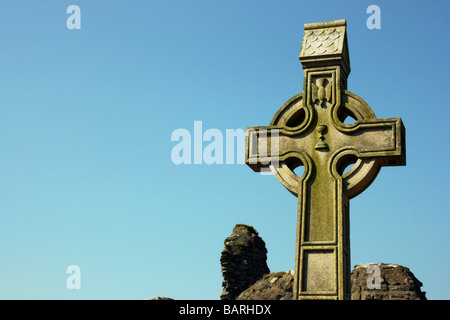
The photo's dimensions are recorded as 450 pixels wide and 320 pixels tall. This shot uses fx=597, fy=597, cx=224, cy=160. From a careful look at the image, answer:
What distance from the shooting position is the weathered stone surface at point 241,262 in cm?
2228

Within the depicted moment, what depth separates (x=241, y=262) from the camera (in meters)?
22.4

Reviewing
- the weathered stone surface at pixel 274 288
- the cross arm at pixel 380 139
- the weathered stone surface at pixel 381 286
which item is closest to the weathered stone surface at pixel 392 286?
the weathered stone surface at pixel 381 286

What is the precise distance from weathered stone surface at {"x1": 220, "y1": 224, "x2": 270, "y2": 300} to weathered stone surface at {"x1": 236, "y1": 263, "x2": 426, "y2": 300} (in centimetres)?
320

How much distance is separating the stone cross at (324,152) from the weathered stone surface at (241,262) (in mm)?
13803

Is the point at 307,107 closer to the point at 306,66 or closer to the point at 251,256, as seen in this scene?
the point at 306,66

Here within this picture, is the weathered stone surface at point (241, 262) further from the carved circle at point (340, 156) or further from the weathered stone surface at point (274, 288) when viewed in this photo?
the carved circle at point (340, 156)

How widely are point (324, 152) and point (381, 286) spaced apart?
33.8 feet

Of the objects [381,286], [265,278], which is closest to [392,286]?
[381,286]

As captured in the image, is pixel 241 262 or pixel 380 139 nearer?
pixel 380 139

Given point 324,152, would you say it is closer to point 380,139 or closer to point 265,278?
point 380,139
